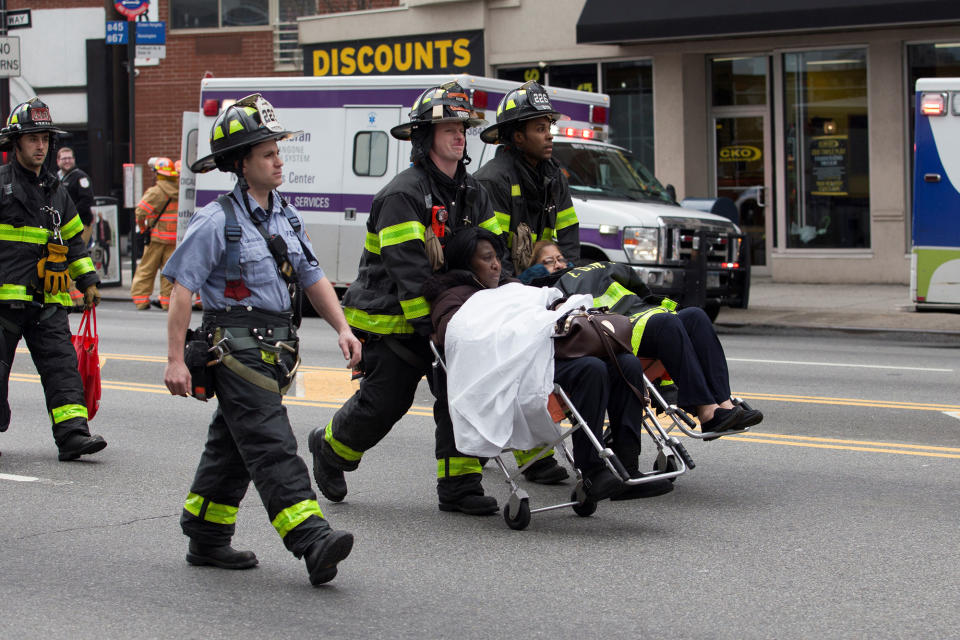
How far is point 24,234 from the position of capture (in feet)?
25.9

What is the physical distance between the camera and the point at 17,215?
7867 mm

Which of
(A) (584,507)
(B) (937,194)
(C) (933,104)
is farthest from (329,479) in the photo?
(C) (933,104)

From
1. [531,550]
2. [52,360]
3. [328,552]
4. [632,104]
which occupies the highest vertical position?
[632,104]

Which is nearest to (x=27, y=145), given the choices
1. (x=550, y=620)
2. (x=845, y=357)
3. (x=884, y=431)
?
(x=550, y=620)

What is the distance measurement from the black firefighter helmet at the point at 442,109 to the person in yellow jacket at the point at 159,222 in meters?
11.8

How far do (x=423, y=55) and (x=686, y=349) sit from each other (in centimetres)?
1689

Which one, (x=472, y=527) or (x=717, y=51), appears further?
(x=717, y=51)

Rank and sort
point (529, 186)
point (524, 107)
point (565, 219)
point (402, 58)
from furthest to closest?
point (402, 58), point (565, 219), point (529, 186), point (524, 107)

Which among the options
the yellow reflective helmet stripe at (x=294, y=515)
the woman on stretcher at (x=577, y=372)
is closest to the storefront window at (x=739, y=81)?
the woman on stretcher at (x=577, y=372)

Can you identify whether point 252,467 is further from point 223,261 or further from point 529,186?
point 529,186

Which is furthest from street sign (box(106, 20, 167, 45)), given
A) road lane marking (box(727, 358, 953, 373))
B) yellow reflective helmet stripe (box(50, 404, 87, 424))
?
yellow reflective helmet stripe (box(50, 404, 87, 424))

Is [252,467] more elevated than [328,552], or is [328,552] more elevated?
[252,467]

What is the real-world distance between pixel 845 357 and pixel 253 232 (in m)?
8.37

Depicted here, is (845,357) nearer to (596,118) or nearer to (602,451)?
(596,118)
